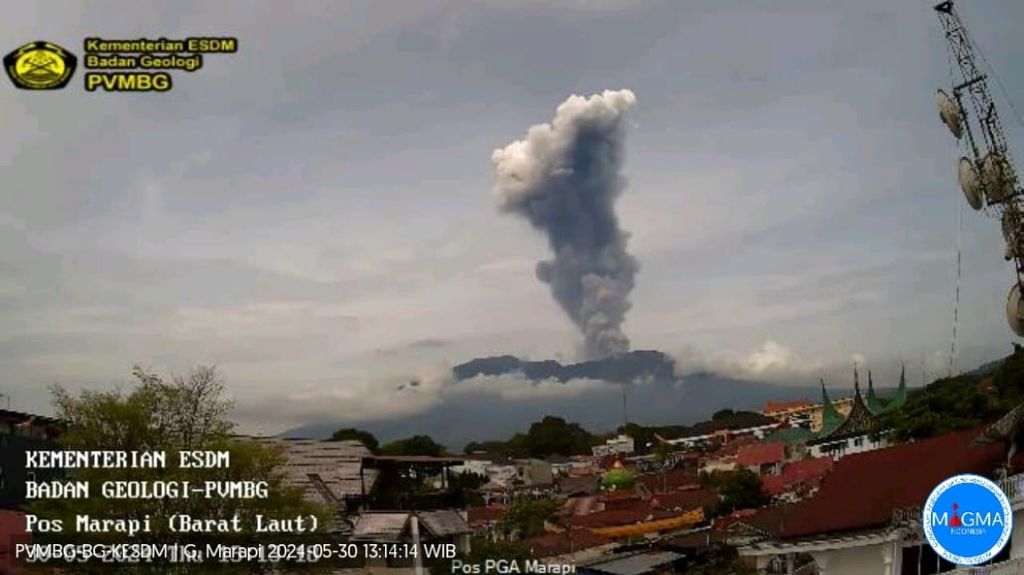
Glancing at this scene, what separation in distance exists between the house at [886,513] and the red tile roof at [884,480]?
2 cm

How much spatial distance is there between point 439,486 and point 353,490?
2844 mm

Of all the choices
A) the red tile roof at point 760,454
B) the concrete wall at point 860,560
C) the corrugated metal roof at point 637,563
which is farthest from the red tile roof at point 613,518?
the concrete wall at point 860,560

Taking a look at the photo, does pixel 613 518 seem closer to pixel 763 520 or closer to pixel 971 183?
pixel 763 520

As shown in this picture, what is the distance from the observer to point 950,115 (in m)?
31.4

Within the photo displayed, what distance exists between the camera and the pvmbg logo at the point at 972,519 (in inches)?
410

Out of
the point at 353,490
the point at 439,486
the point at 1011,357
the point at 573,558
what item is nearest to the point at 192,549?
the point at 353,490

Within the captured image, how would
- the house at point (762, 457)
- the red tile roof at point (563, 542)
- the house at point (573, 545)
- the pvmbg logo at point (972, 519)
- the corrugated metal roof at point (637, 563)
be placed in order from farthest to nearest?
the house at point (762, 457) < the red tile roof at point (563, 542) < the house at point (573, 545) < the corrugated metal roof at point (637, 563) < the pvmbg logo at point (972, 519)

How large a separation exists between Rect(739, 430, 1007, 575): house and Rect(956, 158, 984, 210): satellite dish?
15.8 metres

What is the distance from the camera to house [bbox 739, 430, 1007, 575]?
1490 centimetres

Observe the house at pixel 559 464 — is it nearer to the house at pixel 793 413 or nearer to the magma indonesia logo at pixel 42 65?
the house at pixel 793 413

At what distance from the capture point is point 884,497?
15.7 meters

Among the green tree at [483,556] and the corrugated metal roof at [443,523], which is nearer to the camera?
the green tree at [483,556]

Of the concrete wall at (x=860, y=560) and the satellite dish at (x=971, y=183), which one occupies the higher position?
the satellite dish at (x=971, y=183)

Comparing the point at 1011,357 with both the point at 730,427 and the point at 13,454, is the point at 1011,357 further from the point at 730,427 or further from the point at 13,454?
the point at 730,427
